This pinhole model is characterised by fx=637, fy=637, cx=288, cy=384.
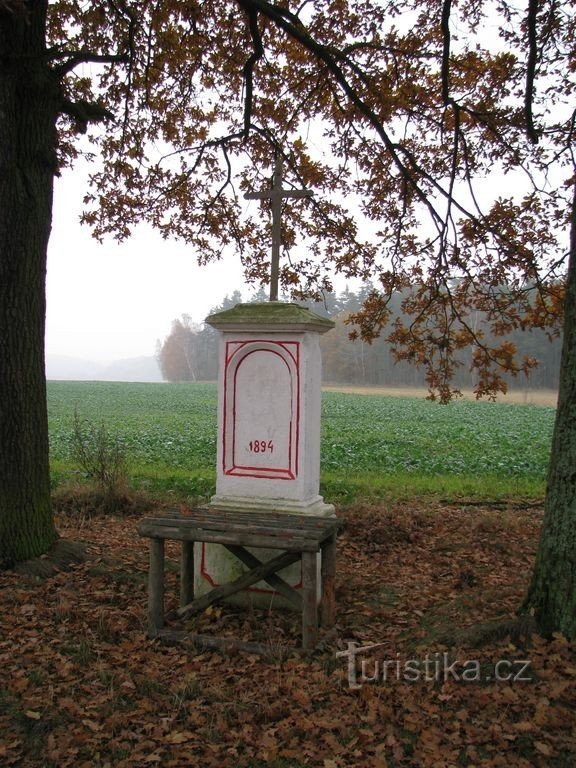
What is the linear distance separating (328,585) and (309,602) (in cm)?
47

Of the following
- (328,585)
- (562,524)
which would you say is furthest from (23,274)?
(562,524)

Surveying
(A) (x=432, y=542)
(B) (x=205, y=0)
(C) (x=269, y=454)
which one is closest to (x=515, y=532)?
(A) (x=432, y=542)

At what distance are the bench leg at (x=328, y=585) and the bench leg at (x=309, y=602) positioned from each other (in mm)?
390

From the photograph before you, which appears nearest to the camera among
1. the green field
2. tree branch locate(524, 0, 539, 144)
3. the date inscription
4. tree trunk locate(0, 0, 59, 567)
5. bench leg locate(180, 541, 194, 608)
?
bench leg locate(180, 541, 194, 608)

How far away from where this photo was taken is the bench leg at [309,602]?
4.88 meters

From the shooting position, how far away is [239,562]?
5.93 m

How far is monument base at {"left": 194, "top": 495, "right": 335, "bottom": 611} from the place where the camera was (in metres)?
5.86

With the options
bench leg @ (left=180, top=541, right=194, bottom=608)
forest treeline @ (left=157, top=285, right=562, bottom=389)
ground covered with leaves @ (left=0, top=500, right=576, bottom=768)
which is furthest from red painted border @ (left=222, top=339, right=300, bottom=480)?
forest treeline @ (left=157, top=285, right=562, bottom=389)

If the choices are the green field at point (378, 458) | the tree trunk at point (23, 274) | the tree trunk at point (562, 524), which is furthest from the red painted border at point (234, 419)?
the green field at point (378, 458)

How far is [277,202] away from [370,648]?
412 centimetres

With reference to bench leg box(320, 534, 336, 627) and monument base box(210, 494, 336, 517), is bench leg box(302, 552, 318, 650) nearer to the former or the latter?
bench leg box(320, 534, 336, 627)

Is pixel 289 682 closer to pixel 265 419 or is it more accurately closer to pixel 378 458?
pixel 265 419

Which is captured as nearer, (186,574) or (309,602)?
(309,602)

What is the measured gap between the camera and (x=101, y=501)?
32.7ft
